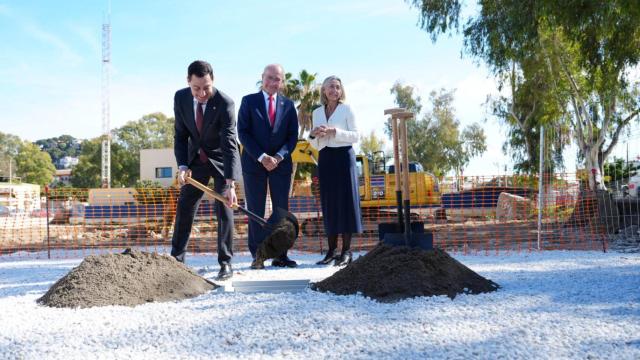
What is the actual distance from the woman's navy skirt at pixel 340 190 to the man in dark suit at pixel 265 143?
0.37 m

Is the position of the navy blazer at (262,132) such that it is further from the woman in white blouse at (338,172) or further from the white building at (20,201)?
the white building at (20,201)

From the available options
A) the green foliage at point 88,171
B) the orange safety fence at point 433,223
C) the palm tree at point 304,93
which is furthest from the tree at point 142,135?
the orange safety fence at point 433,223

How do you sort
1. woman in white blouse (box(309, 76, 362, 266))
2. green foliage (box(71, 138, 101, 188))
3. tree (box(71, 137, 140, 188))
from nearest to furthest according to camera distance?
1. woman in white blouse (box(309, 76, 362, 266))
2. tree (box(71, 137, 140, 188))
3. green foliage (box(71, 138, 101, 188))

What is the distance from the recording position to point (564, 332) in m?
2.40

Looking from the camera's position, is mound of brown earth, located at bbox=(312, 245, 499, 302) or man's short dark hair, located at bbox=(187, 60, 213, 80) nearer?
mound of brown earth, located at bbox=(312, 245, 499, 302)

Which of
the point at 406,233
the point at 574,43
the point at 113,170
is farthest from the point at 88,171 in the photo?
the point at 406,233

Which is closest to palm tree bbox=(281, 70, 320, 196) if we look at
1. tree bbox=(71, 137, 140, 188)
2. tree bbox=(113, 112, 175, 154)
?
tree bbox=(71, 137, 140, 188)

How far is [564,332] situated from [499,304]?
1.95ft

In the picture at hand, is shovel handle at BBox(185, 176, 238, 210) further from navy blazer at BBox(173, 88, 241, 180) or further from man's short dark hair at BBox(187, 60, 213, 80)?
man's short dark hair at BBox(187, 60, 213, 80)

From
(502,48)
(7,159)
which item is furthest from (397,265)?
(7,159)

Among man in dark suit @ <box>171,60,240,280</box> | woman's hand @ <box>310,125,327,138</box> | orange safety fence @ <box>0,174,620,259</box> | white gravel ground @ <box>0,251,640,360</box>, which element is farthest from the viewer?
orange safety fence @ <box>0,174,620,259</box>

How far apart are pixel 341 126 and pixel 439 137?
33.5 metres

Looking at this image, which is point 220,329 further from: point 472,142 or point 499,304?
point 472,142

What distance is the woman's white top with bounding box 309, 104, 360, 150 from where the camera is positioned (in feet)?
16.0
